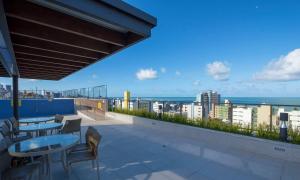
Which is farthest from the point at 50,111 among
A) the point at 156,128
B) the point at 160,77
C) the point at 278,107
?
the point at 160,77

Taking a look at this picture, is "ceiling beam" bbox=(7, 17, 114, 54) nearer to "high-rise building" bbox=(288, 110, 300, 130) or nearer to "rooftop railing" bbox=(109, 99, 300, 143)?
"rooftop railing" bbox=(109, 99, 300, 143)

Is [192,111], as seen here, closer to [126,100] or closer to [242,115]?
[242,115]

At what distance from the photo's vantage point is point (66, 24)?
106 inches

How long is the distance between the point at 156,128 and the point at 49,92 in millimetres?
12123

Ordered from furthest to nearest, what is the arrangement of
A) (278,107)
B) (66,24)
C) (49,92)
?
1. (49,92)
2. (278,107)
3. (66,24)

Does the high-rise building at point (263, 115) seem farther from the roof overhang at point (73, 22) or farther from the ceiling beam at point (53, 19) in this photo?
the ceiling beam at point (53, 19)

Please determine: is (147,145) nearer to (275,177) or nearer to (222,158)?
(222,158)

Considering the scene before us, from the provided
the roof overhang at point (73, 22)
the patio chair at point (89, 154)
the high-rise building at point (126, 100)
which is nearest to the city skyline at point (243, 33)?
the roof overhang at point (73, 22)

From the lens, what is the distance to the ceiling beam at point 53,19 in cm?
226

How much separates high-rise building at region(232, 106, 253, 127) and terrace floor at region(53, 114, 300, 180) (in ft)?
3.52

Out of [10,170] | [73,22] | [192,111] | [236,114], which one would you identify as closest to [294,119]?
[236,114]

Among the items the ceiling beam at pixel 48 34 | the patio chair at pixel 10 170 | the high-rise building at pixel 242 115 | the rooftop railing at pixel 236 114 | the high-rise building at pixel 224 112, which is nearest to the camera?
the patio chair at pixel 10 170

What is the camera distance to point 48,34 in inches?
124

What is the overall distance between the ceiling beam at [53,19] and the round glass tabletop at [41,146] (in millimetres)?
1773
